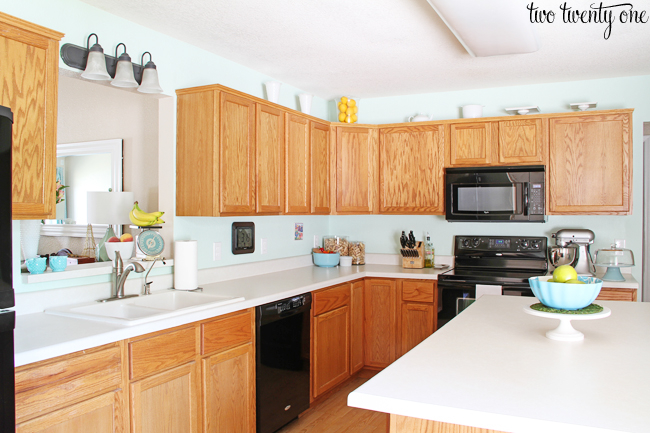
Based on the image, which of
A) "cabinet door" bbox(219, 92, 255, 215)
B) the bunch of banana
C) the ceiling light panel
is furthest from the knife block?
the bunch of banana

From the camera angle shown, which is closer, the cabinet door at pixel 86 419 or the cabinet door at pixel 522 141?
the cabinet door at pixel 86 419

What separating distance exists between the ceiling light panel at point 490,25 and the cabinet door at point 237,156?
4.32 feet

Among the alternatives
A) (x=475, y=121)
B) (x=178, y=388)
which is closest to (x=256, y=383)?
(x=178, y=388)

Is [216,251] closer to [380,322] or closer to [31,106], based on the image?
[380,322]

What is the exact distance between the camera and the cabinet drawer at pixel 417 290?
3.93 m

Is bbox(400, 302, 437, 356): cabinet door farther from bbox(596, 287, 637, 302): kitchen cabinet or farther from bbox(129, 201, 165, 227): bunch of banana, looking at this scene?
bbox(129, 201, 165, 227): bunch of banana

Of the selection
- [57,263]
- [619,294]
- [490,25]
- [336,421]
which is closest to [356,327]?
[336,421]

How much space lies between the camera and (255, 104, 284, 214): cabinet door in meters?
3.30

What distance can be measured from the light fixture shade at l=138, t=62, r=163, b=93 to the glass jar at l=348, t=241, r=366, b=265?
2373 mm

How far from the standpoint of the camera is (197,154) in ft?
9.70

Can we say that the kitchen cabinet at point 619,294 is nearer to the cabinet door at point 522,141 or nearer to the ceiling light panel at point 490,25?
the cabinet door at point 522,141

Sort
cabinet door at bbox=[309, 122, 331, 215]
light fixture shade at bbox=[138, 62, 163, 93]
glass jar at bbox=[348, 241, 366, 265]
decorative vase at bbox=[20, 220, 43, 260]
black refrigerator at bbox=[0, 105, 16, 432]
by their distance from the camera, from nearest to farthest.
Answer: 1. black refrigerator at bbox=[0, 105, 16, 432]
2. decorative vase at bbox=[20, 220, 43, 260]
3. light fixture shade at bbox=[138, 62, 163, 93]
4. cabinet door at bbox=[309, 122, 331, 215]
5. glass jar at bbox=[348, 241, 366, 265]

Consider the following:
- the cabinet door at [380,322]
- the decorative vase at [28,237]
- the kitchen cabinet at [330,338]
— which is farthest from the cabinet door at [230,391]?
the cabinet door at [380,322]

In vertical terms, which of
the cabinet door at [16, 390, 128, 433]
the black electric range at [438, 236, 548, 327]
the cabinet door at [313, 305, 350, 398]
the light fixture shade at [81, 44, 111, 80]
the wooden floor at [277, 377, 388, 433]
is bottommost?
the wooden floor at [277, 377, 388, 433]
